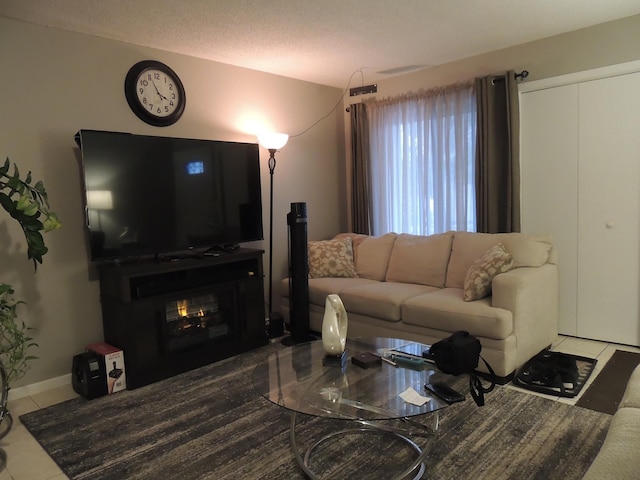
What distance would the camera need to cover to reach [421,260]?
12.8 ft

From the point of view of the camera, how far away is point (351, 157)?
16.6 ft

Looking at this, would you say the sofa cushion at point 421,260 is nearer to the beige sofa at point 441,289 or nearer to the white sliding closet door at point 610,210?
the beige sofa at point 441,289

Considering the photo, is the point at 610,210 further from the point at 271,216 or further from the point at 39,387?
the point at 39,387

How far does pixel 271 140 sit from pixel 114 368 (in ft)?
7.19

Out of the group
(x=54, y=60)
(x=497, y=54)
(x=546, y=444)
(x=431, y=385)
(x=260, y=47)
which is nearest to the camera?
(x=431, y=385)

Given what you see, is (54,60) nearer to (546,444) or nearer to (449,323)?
(449,323)

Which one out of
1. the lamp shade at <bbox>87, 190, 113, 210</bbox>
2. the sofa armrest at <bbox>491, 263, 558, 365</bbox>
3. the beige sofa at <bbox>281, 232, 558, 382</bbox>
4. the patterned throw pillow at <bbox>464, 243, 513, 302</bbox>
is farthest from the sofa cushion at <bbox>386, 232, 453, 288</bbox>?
the lamp shade at <bbox>87, 190, 113, 210</bbox>

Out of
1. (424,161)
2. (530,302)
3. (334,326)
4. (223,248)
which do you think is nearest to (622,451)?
(334,326)

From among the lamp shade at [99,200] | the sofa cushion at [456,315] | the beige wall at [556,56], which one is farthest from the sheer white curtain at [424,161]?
the lamp shade at [99,200]

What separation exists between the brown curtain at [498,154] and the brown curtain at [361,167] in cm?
123

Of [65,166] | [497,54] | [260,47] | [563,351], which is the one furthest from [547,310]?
[65,166]

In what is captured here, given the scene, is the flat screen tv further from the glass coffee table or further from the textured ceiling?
the glass coffee table

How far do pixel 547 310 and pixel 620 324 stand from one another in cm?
71

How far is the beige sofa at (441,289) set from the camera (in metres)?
2.93
